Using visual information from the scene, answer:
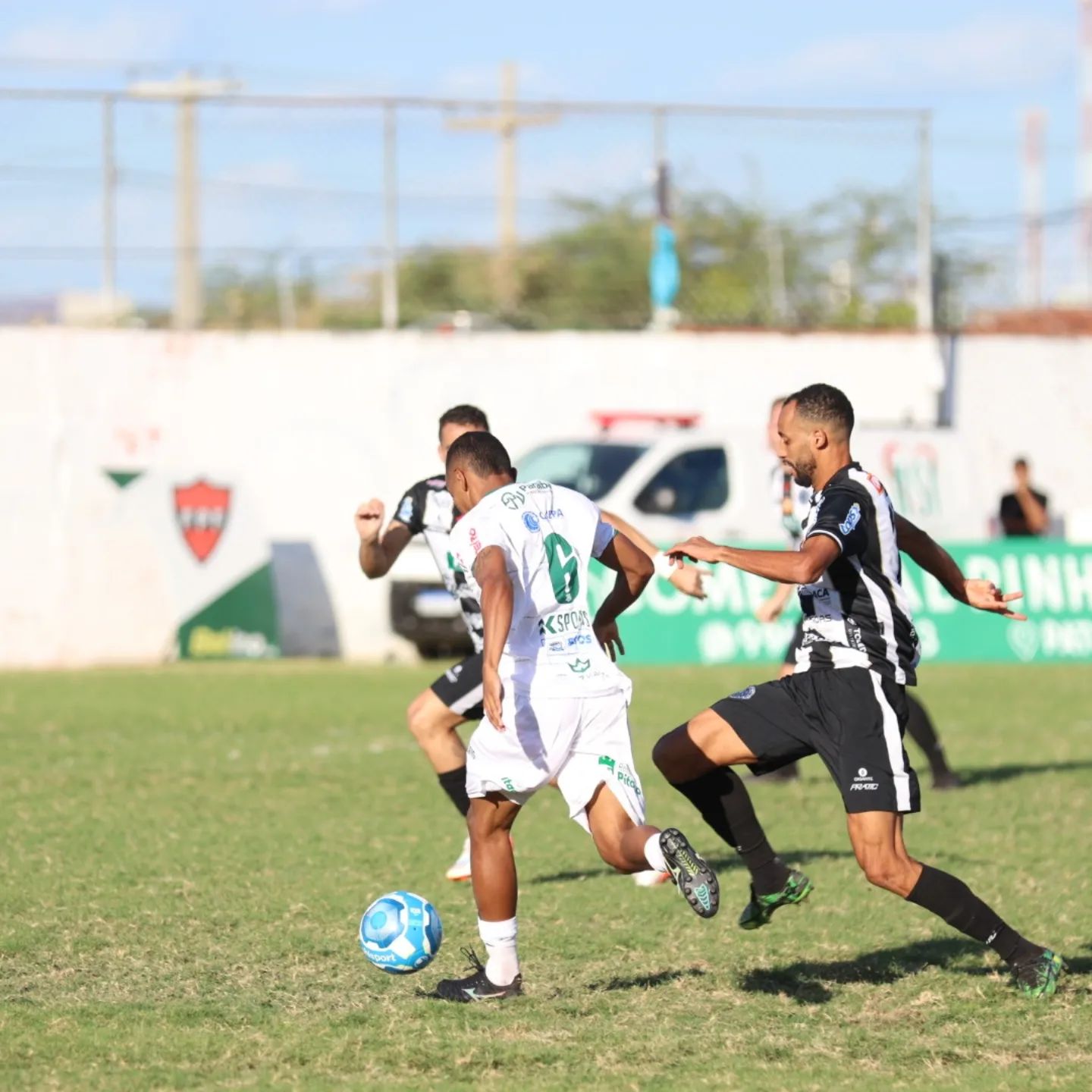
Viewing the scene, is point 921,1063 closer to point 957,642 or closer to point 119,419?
point 957,642

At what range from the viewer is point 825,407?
6.43 metres

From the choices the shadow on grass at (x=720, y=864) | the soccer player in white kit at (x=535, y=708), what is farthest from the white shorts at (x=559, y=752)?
the shadow on grass at (x=720, y=864)

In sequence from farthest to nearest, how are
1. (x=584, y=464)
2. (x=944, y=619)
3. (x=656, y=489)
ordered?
(x=944, y=619) < (x=584, y=464) < (x=656, y=489)

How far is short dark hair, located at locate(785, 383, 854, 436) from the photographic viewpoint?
253 inches

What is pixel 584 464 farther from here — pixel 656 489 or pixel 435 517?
pixel 435 517

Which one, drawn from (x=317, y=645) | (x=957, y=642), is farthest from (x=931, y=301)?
(x=317, y=645)

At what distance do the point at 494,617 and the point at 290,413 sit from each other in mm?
16188

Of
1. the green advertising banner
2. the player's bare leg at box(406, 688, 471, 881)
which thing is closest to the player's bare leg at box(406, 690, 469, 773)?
the player's bare leg at box(406, 688, 471, 881)

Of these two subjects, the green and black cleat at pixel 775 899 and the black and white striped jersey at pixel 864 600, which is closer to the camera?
the black and white striped jersey at pixel 864 600

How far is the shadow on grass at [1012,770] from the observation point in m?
12.1

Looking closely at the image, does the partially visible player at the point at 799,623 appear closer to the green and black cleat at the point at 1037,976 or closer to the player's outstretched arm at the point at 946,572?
the player's outstretched arm at the point at 946,572

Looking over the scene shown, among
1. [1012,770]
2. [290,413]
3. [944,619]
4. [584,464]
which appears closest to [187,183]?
[290,413]

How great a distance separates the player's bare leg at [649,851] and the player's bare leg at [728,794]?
1.39 feet

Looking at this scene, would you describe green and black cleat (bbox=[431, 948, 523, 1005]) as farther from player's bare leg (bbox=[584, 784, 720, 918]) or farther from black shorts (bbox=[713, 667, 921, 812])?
black shorts (bbox=[713, 667, 921, 812])
